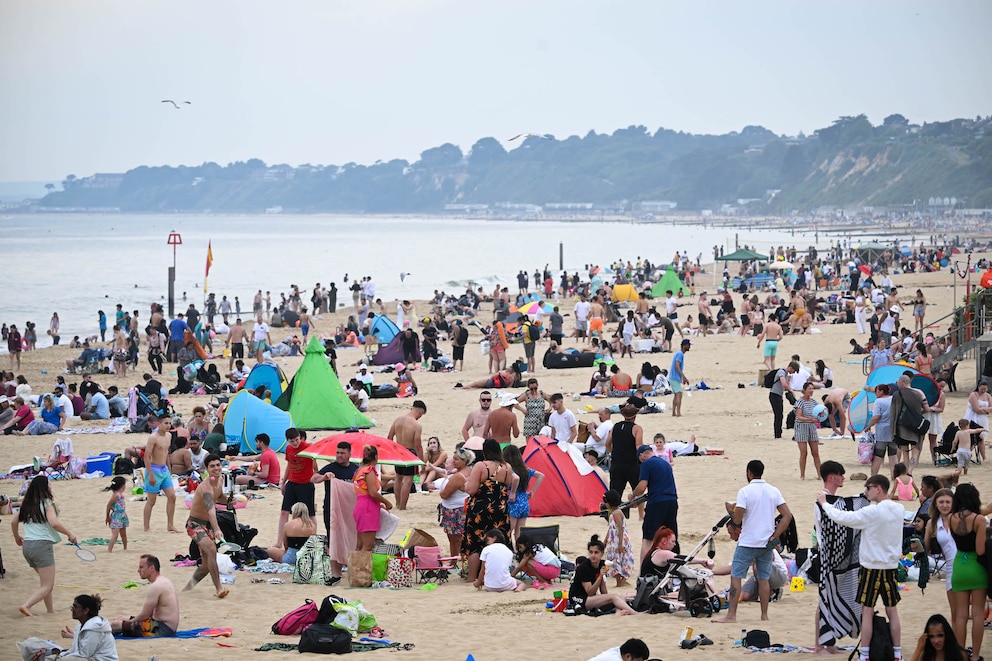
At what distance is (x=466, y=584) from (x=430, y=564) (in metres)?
0.39

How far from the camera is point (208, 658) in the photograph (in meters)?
7.78

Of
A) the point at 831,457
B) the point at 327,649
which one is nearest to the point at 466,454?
the point at 327,649

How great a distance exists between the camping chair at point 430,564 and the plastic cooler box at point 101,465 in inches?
257

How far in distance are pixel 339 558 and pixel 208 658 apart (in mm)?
2255

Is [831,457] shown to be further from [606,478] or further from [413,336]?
[413,336]

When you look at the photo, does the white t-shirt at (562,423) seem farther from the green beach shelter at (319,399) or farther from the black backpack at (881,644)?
the black backpack at (881,644)

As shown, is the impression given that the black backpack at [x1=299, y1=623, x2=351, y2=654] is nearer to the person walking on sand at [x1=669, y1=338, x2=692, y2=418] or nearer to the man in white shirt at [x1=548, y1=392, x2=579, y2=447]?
the man in white shirt at [x1=548, y1=392, x2=579, y2=447]

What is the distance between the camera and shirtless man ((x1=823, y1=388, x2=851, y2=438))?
15.4 meters

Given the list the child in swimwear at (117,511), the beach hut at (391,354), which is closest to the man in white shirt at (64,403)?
the beach hut at (391,354)

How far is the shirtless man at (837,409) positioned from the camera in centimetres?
1539

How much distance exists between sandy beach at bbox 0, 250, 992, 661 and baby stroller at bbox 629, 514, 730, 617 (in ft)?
0.47

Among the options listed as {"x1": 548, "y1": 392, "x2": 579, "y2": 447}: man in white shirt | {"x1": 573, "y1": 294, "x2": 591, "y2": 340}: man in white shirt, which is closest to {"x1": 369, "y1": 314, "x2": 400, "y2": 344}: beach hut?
{"x1": 573, "y1": 294, "x2": 591, "y2": 340}: man in white shirt

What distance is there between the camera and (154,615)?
27.3 ft

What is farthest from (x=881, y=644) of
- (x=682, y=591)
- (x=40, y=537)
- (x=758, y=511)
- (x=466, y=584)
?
(x=40, y=537)
